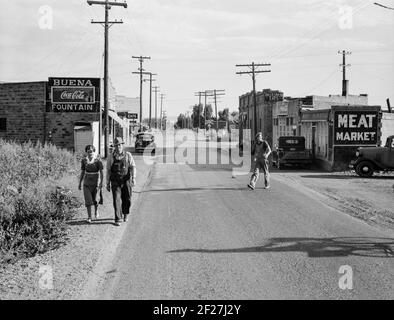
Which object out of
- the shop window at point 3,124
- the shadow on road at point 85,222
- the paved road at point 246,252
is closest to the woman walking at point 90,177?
the shadow on road at point 85,222

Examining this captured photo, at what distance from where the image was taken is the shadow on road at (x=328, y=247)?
9.32 m

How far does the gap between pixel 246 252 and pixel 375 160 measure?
17.7m

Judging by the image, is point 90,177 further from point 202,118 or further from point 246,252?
point 202,118

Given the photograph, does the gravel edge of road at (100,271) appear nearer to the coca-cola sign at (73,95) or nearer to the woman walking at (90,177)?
the woman walking at (90,177)

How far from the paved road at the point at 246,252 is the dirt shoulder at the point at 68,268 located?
0.97 ft

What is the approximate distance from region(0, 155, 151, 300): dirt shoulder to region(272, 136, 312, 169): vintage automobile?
19.3 metres

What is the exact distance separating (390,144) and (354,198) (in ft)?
30.3

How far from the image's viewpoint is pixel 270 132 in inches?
2217

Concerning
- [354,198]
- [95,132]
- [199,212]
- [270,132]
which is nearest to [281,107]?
[270,132]

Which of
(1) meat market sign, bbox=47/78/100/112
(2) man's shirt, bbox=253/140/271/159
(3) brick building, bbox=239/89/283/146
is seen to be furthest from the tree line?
(2) man's shirt, bbox=253/140/271/159

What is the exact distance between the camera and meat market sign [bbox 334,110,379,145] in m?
29.2

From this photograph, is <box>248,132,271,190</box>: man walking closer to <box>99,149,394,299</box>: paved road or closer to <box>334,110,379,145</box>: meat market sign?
<box>99,149,394,299</box>: paved road
